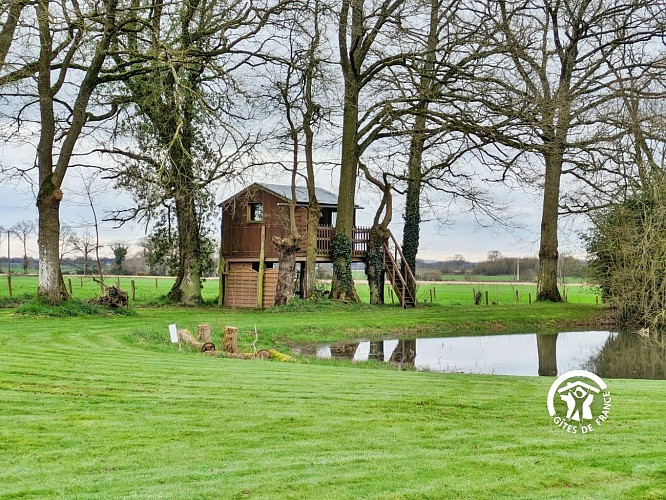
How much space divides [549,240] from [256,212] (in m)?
11.8

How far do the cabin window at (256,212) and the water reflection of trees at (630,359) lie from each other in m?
15.2

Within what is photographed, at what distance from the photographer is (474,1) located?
3005 centimetres

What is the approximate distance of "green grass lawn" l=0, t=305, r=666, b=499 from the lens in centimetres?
642

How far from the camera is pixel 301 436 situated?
798 cm

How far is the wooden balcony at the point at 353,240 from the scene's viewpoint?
31.6 meters

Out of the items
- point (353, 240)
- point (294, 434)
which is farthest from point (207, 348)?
point (353, 240)

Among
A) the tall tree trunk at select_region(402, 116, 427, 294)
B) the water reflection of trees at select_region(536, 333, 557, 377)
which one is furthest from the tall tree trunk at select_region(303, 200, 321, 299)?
the water reflection of trees at select_region(536, 333, 557, 377)

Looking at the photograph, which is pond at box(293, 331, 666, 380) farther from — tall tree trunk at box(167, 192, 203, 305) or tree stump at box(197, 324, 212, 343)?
tall tree trunk at box(167, 192, 203, 305)

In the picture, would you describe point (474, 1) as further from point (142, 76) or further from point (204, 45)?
point (142, 76)

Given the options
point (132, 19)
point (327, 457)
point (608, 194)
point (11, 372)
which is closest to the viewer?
point (327, 457)

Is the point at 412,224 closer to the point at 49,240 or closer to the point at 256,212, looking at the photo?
the point at 256,212

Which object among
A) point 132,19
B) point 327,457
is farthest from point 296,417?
point 132,19

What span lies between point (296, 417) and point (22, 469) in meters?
2.90

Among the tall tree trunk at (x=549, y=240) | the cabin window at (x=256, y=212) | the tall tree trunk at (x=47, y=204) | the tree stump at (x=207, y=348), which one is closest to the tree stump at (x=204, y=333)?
the tree stump at (x=207, y=348)
